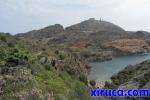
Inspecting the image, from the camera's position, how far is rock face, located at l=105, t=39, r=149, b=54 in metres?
99.6

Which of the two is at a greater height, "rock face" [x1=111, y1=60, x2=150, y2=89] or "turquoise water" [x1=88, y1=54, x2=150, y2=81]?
"rock face" [x1=111, y1=60, x2=150, y2=89]

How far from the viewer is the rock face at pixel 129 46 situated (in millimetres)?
99562

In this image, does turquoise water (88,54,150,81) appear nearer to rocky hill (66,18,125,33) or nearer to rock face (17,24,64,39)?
rock face (17,24,64,39)

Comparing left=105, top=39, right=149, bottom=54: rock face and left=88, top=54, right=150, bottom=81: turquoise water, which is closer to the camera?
left=88, top=54, right=150, bottom=81: turquoise water

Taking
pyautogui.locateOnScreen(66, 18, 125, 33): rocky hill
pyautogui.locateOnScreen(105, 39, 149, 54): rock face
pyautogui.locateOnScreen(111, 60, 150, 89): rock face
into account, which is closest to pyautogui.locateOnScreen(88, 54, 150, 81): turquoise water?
pyautogui.locateOnScreen(111, 60, 150, 89): rock face

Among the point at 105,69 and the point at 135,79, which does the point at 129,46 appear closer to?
the point at 105,69

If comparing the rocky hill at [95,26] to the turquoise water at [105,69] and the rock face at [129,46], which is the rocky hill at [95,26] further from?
the turquoise water at [105,69]

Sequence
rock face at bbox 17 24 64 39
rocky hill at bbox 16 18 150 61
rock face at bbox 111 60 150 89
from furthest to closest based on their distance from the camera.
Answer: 1. rock face at bbox 17 24 64 39
2. rocky hill at bbox 16 18 150 61
3. rock face at bbox 111 60 150 89

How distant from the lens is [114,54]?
3819 inches

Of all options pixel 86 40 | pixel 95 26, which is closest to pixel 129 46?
pixel 86 40

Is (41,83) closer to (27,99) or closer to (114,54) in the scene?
(27,99)

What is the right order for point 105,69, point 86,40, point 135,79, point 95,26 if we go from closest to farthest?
point 135,79
point 105,69
point 86,40
point 95,26

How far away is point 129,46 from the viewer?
103 m

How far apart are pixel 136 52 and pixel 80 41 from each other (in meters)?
28.2
